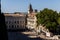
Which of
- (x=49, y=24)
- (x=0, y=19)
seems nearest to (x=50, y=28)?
(x=49, y=24)

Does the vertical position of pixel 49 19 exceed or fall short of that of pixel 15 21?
it exceeds it

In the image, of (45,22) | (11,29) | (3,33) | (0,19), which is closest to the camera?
(3,33)

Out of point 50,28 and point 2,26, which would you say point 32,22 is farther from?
point 2,26

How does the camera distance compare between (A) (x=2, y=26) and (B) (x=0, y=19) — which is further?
(B) (x=0, y=19)

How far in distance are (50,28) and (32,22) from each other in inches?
1070

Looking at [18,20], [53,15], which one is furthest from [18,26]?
[53,15]

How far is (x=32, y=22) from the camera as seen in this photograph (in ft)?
309

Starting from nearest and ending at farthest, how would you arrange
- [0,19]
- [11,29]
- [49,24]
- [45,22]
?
[0,19] < [49,24] < [45,22] < [11,29]

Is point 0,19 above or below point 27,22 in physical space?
above

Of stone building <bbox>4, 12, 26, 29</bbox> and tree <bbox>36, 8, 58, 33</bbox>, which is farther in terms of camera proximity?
stone building <bbox>4, 12, 26, 29</bbox>

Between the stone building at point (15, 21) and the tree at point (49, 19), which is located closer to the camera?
the tree at point (49, 19)

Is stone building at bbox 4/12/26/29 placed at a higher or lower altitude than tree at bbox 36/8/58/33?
lower

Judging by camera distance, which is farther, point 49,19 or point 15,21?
point 15,21

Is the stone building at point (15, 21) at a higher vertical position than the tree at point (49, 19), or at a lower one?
lower
